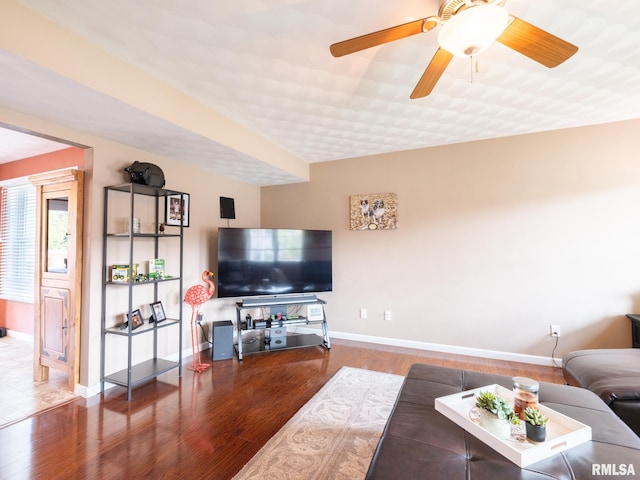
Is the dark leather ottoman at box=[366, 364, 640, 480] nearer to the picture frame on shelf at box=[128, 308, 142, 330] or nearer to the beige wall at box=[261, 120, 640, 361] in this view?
the beige wall at box=[261, 120, 640, 361]

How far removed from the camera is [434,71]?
172 centimetres

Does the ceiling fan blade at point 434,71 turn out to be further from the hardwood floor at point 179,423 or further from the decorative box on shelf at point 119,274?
the decorative box on shelf at point 119,274

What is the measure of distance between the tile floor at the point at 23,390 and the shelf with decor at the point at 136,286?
42 cm

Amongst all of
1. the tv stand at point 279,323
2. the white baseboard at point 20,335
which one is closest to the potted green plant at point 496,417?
the tv stand at point 279,323

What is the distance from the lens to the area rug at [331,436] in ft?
5.65

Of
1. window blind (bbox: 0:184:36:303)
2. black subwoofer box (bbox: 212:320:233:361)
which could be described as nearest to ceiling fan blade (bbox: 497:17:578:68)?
black subwoofer box (bbox: 212:320:233:361)

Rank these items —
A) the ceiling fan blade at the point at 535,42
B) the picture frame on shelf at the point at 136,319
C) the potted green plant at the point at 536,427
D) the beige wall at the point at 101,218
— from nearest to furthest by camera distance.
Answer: the potted green plant at the point at 536,427, the ceiling fan blade at the point at 535,42, the beige wall at the point at 101,218, the picture frame on shelf at the point at 136,319

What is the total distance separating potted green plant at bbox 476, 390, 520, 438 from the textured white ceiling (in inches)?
79.0

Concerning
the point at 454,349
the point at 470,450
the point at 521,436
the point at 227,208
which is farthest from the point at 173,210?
the point at 454,349

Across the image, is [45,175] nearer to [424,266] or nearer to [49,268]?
[49,268]

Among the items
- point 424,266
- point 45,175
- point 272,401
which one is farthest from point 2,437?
point 424,266

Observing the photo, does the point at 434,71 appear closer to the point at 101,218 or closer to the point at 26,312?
the point at 101,218

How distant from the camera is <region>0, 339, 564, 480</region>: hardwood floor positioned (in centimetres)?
179

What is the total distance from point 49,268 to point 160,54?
2464mm
